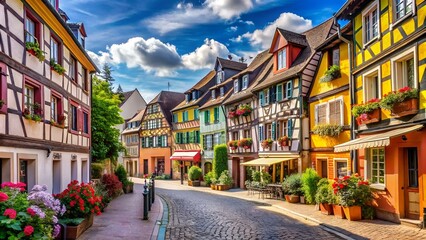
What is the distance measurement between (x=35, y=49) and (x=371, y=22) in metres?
11.9

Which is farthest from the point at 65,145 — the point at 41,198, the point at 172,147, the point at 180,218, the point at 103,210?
Result: the point at 172,147

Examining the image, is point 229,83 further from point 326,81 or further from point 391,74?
point 391,74

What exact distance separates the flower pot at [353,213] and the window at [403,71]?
14.0 ft

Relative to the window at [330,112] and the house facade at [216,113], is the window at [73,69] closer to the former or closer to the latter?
the window at [330,112]

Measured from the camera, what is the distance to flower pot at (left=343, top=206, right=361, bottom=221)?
12359mm

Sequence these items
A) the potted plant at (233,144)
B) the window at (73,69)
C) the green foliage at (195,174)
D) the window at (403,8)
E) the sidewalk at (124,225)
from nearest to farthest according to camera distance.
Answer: the sidewalk at (124,225) < the window at (403,8) < the window at (73,69) < the potted plant at (233,144) < the green foliage at (195,174)

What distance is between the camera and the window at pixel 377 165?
12859 mm

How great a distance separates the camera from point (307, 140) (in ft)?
65.1

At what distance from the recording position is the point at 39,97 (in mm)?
12281

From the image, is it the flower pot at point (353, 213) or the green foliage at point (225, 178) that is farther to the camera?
the green foliage at point (225, 178)

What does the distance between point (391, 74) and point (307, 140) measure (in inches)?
330

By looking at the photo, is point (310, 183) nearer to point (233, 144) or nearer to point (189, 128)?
point (233, 144)

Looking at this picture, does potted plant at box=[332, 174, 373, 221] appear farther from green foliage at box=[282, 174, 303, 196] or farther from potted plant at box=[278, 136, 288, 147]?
potted plant at box=[278, 136, 288, 147]

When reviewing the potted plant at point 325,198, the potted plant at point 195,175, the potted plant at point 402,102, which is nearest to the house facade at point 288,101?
the potted plant at point 325,198
